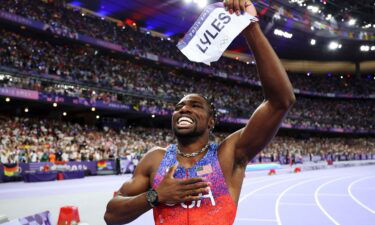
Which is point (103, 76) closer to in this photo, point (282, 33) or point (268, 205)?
point (268, 205)

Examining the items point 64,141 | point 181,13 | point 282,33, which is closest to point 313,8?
point 282,33

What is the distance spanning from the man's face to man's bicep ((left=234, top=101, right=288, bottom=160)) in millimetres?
300

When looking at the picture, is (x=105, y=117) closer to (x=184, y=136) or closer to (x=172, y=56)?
(x=172, y=56)

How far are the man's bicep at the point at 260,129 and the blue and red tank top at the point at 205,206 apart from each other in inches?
9.5

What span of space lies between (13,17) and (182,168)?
26946 mm

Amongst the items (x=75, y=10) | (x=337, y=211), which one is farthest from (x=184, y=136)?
(x=75, y=10)

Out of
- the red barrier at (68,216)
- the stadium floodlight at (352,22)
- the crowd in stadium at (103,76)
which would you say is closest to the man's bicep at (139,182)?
the red barrier at (68,216)

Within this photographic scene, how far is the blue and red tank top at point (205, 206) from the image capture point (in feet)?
7.63

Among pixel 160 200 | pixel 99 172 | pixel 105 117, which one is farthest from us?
pixel 105 117

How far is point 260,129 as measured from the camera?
240cm

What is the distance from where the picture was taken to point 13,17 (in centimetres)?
2511

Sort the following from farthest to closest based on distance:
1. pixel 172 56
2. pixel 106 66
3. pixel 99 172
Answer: pixel 172 56
pixel 106 66
pixel 99 172

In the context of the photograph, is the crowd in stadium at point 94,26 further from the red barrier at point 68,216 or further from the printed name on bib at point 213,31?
the printed name on bib at point 213,31

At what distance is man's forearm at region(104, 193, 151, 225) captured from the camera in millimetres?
2318
